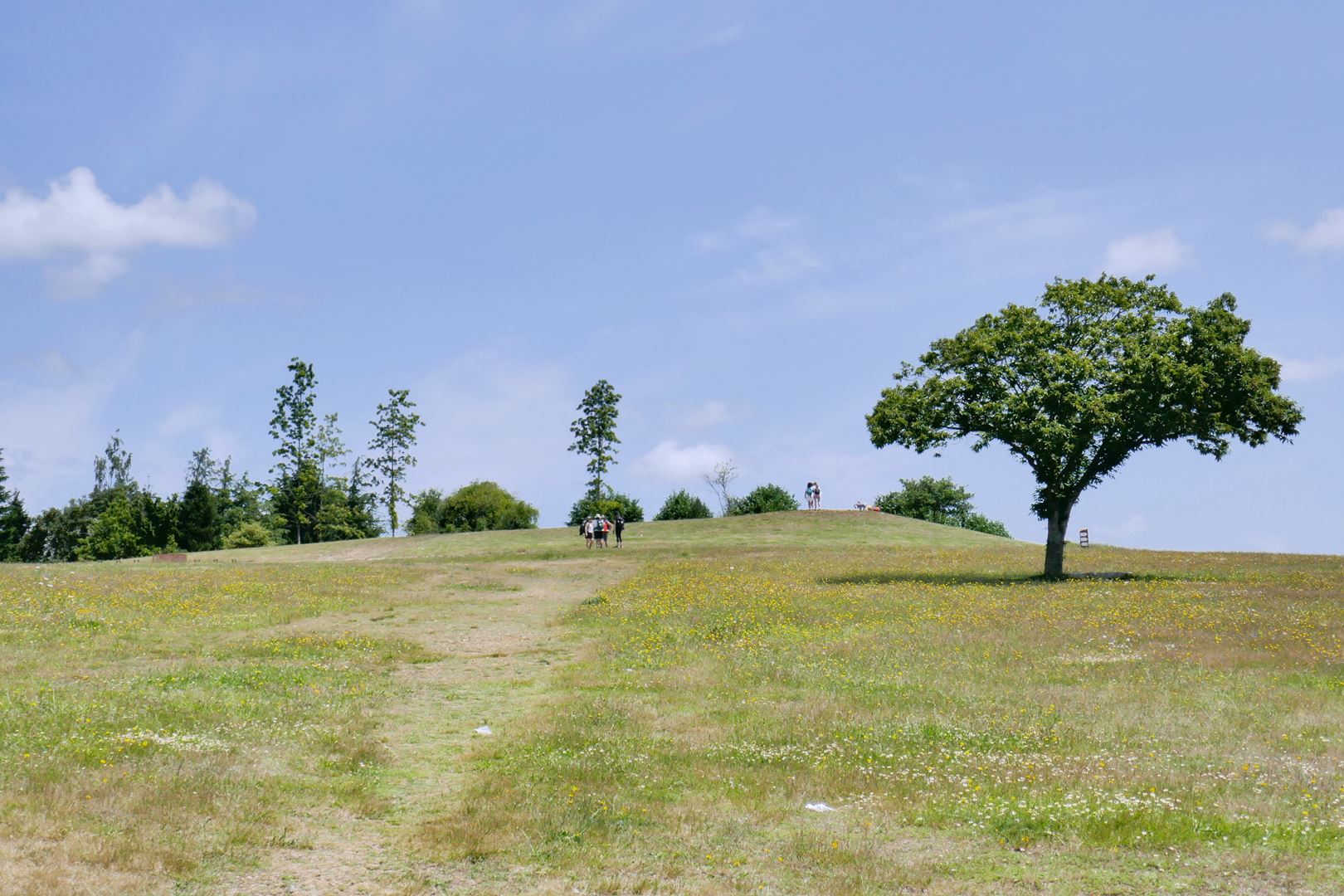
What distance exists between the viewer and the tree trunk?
163 ft

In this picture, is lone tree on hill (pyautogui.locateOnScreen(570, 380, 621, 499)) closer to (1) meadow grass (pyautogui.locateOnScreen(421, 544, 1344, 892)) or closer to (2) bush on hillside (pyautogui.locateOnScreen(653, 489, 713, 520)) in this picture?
(2) bush on hillside (pyautogui.locateOnScreen(653, 489, 713, 520))

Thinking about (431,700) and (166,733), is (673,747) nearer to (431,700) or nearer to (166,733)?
(431,700)

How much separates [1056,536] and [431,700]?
122ft

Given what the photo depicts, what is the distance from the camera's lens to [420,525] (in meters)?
127

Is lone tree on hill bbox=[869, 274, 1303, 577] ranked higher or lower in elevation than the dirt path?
higher

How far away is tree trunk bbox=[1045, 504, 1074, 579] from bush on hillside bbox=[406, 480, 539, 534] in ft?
271

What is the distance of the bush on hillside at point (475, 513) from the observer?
127 meters

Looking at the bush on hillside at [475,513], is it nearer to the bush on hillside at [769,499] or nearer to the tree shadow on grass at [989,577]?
the bush on hillside at [769,499]

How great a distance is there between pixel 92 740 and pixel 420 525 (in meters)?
113

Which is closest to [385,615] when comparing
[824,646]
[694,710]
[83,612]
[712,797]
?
[83,612]

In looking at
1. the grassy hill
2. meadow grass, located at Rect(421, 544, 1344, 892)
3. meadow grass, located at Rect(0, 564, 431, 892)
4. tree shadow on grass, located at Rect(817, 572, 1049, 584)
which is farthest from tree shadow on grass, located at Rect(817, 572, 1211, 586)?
meadow grass, located at Rect(0, 564, 431, 892)

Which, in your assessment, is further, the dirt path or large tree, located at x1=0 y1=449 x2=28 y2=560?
large tree, located at x1=0 y1=449 x2=28 y2=560

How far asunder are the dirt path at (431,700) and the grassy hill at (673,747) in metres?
0.08

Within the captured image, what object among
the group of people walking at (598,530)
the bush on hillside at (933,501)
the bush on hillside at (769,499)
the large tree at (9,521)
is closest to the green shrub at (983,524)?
the bush on hillside at (933,501)
